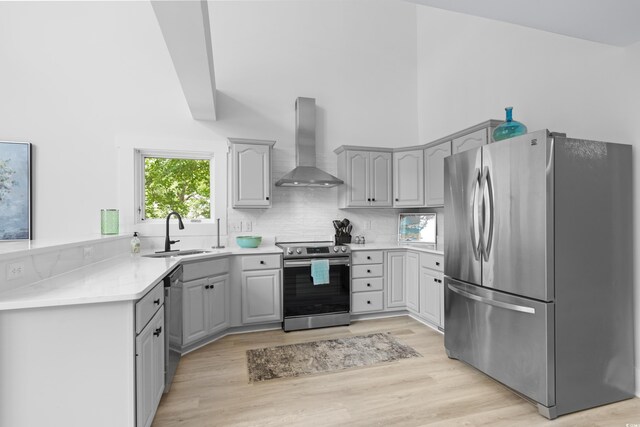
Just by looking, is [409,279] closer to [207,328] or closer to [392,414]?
[392,414]

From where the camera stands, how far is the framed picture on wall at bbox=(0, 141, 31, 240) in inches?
123

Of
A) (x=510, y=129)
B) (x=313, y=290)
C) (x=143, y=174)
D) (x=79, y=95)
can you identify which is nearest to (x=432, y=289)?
(x=313, y=290)

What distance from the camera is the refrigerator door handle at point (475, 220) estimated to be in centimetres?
237

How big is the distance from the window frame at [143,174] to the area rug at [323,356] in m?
1.83

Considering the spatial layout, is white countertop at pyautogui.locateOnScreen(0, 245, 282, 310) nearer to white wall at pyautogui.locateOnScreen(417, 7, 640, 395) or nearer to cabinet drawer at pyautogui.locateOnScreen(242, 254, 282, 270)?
cabinet drawer at pyautogui.locateOnScreen(242, 254, 282, 270)

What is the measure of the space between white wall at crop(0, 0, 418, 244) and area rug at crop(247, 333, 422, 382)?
5.13 ft

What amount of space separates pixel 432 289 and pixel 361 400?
1656mm

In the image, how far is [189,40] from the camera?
2.14 meters

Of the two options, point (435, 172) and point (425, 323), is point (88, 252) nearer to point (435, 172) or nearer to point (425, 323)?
point (425, 323)

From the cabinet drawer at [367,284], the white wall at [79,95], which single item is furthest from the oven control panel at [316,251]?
the white wall at [79,95]

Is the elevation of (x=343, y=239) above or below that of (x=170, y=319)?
above

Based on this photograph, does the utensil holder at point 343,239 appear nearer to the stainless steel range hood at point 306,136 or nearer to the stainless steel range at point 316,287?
the stainless steel range at point 316,287

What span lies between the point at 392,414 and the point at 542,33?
343 centimetres

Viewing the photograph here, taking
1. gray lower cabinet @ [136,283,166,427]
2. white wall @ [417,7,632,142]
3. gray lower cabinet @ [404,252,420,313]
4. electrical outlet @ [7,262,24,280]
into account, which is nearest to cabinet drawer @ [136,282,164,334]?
gray lower cabinet @ [136,283,166,427]
